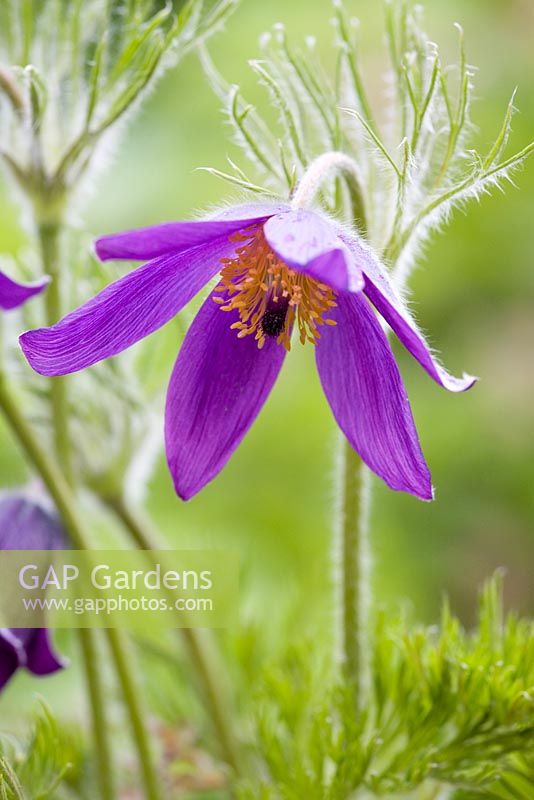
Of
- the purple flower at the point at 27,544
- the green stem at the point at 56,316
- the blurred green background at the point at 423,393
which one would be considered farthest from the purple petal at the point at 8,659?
the blurred green background at the point at 423,393

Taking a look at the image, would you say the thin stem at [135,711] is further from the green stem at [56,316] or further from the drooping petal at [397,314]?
the drooping petal at [397,314]

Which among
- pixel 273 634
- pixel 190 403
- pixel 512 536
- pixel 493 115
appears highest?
pixel 190 403

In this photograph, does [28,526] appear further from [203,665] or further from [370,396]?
[370,396]

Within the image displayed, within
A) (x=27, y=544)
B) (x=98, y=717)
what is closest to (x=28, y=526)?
(x=27, y=544)

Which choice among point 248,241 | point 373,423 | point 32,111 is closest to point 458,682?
point 373,423

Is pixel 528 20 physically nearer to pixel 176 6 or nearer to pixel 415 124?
pixel 176 6

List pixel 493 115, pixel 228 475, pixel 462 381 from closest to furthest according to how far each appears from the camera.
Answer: pixel 462 381
pixel 228 475
pixel 493 115

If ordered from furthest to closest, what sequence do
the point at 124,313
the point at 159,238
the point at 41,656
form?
1. the point at 41,656
2. the point at 124,313
3. the point at 159,238
